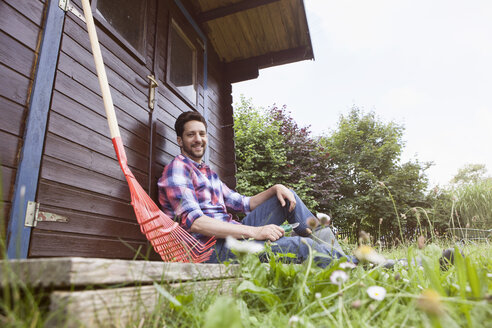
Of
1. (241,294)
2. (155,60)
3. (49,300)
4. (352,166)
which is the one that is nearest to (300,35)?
(155,60)

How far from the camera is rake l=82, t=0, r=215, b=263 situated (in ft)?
5.05

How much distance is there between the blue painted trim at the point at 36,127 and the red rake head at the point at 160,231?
0.33m

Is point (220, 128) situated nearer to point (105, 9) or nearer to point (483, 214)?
point (105, 9)

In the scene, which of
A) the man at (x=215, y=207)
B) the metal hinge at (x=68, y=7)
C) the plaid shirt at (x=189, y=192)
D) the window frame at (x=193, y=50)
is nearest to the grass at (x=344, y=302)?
the man at (x=215, y=207)

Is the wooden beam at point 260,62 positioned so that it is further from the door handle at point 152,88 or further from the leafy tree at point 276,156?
the leafy tree at point 276,156

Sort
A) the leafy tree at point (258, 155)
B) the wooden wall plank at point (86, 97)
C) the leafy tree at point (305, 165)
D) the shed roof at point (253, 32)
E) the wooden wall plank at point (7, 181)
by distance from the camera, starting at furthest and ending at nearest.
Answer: the leafy tree at point (305, 165) → the leafy tree at point (258, 155) → the shed roof at point (253, 32) → the wooden wall plank at point (86, 97) → the wooden wall plank at point (7, 181)

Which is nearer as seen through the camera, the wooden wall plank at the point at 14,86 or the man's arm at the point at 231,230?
the wooden wall plank at the point at 14,86

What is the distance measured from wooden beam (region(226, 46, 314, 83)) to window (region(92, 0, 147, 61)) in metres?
1.74

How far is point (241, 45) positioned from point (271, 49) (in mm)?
381

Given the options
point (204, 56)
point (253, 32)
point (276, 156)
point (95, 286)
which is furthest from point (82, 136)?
point (276, 156)

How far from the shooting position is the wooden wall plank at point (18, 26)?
1264 millimetres

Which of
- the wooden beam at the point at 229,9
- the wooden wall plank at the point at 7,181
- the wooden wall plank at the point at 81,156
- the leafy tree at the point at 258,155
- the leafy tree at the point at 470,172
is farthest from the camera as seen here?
the leafy tree at the point at 470,172

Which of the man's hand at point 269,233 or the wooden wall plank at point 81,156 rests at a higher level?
the wooden wall plank at point 81,156

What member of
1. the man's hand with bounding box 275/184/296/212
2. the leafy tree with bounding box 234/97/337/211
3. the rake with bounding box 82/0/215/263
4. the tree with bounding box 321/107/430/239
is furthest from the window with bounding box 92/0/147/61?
the tree with bounding box 321/107/430/239
